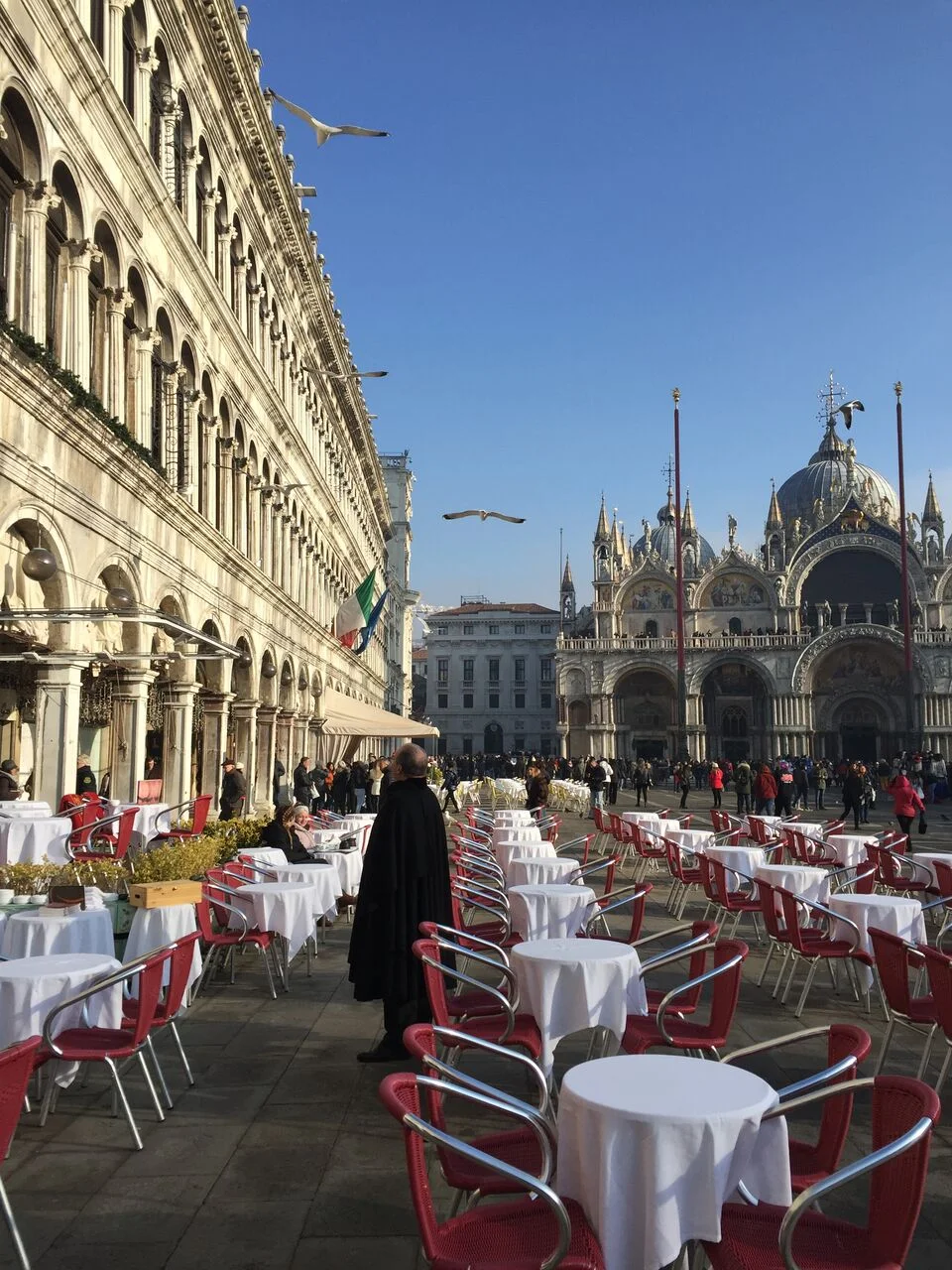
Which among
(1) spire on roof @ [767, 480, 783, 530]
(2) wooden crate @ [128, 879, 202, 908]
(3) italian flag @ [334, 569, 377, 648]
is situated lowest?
(2) wooden crate @ [128, 879, 202, 908]

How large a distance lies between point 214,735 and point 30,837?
9.96 meters

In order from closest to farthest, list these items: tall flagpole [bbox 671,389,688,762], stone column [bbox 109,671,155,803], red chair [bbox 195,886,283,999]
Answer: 1. red chair [bbox 195,886,283,999]
2. stone column [bbox 109,671,155,803]
3. tall flagpole [bbox 671,389,688,762]

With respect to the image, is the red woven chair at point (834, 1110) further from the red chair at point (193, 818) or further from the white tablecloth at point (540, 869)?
the red chair at point (193, 818)

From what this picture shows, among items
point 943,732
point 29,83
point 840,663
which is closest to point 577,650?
point 840,663

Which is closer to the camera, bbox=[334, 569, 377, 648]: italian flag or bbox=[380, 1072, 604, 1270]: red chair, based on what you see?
bbox=[380, 1072, 604, 1270]: red chair

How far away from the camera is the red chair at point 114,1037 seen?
16.9ft

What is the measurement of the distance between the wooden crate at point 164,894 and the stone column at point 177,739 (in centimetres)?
1102

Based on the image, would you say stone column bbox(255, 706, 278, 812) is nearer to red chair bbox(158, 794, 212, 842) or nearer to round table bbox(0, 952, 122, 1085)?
red chair bbox(158, 794, 212, 842)

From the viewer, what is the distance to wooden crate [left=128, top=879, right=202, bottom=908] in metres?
7.36

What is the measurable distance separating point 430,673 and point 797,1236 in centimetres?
9378

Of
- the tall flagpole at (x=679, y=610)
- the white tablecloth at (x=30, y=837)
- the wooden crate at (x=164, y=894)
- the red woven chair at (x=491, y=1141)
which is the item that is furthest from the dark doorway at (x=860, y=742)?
the red woven chair at (x=491, y=1141)

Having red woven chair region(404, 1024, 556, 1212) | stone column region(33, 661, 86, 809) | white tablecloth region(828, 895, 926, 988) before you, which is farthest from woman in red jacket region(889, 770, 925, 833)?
red woven chair region(404, 1024, 556, 1212)

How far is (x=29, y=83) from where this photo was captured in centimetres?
1166

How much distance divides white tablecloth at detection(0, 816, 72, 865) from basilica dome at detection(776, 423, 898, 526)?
235 ft
